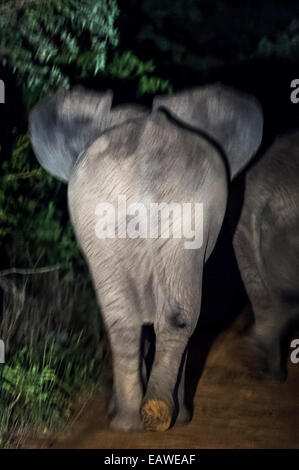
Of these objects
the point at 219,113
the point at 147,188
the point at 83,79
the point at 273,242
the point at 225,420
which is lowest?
the point at 225,420

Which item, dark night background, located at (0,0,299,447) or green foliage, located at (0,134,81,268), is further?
green foliage, located at (0,134,81,268)

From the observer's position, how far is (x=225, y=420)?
2.57m

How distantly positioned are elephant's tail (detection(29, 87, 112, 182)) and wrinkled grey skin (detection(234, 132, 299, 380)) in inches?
31.0

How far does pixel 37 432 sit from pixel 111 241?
2.79 ft

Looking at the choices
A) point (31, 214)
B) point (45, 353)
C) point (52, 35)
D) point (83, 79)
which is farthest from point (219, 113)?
point (31, 214)

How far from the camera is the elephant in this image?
2.11 meters

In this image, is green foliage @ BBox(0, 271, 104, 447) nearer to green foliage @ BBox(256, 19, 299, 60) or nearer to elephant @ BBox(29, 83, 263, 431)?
elephant @ BBox(29, 83, 263, 431)

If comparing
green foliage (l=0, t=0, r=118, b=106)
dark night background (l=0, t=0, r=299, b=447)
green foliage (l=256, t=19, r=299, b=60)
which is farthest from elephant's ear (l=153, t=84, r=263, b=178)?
green foliage (l=256, t=19, r=299, b=60)

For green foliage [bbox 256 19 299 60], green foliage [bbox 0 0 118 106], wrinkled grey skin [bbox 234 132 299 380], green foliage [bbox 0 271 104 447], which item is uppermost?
green foliage [bbox 0 0 118 106]

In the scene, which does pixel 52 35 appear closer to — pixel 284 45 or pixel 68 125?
pixel 68 125

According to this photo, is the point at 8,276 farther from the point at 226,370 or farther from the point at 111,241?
the point at 111,241

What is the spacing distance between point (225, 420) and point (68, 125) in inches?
49.5

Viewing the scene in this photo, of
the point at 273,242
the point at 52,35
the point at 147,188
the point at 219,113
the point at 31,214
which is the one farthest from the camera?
the point at 31,214

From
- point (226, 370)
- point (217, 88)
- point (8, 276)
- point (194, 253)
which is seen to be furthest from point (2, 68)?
point (226, 370)
